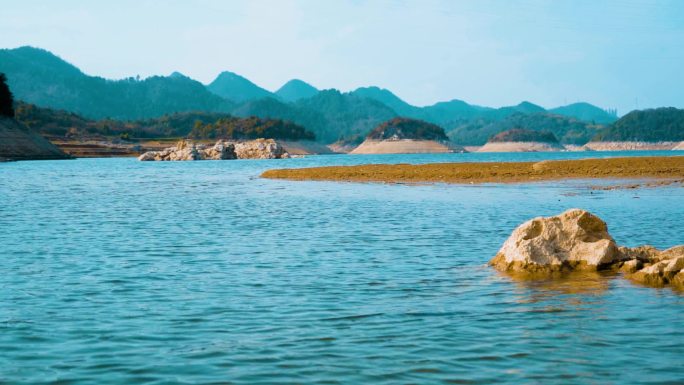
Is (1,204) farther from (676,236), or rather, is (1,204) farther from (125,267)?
(676,236)

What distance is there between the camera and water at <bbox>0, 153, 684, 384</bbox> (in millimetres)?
9836

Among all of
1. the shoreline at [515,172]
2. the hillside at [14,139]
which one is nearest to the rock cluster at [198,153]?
the hillside at [14,139]

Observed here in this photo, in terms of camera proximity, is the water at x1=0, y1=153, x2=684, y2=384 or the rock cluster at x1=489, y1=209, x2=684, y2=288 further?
the rock cluster at x1=489, y1=209, x2=684, y2=288

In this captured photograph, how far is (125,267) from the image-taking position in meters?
18.7

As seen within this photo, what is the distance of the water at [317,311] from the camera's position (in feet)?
32.3

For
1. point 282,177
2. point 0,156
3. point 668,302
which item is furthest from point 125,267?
point 0,156

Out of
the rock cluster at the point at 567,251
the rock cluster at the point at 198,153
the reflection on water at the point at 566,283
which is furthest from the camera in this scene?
the rock cluster at the point at 198,153

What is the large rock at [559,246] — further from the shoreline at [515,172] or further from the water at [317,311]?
the shoreline at [515,172]

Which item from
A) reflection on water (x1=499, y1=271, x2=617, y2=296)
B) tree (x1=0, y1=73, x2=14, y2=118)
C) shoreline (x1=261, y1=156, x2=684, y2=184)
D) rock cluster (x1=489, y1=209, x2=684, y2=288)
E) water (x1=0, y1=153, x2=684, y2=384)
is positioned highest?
tree (x1=0, y1=73, x2=14, y2=118)

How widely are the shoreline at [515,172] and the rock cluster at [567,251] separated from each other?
39.4m

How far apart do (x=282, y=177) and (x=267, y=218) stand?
4182cm

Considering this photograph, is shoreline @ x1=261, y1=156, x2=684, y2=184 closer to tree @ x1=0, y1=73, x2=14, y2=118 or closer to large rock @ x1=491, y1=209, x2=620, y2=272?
large rock @ x1=491, y1=209, x2=620, y2=272

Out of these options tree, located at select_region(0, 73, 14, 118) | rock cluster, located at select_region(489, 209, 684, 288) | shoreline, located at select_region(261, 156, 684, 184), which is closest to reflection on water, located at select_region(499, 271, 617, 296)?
rock cluster, located at select_region(489, 209, 684, 288)

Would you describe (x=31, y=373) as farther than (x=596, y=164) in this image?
No
